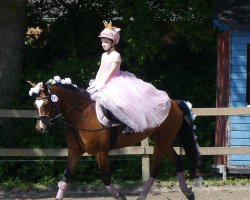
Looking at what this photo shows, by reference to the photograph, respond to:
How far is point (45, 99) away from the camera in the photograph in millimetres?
7832

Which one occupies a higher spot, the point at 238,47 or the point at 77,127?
the point at 238,47

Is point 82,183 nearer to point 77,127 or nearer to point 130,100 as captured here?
point 77,127

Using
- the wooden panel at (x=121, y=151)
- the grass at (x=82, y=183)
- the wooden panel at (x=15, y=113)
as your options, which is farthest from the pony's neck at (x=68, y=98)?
the grass at (x=82, y=183)

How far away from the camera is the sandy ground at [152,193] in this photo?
10039 millimetres

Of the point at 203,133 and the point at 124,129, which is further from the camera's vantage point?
the point at 203,133

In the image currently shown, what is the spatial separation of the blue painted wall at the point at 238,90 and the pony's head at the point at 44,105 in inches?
172

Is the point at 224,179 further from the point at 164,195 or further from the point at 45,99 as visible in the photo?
the point at 45,99

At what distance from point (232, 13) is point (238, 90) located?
134 cm

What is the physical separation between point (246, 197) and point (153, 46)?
12.5 ft

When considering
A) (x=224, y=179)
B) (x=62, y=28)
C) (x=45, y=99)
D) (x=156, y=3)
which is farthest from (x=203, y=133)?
(x=45, y=99)

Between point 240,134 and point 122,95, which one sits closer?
point 122,95

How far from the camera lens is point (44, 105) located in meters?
7.81

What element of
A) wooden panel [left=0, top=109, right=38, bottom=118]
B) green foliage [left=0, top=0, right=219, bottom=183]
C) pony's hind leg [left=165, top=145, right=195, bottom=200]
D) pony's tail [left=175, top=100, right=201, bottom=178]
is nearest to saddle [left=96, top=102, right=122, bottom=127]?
pony's hind leg [left=165, top=145, right=195, bottom=200]

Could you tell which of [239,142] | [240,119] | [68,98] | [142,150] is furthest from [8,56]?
[239,142]
